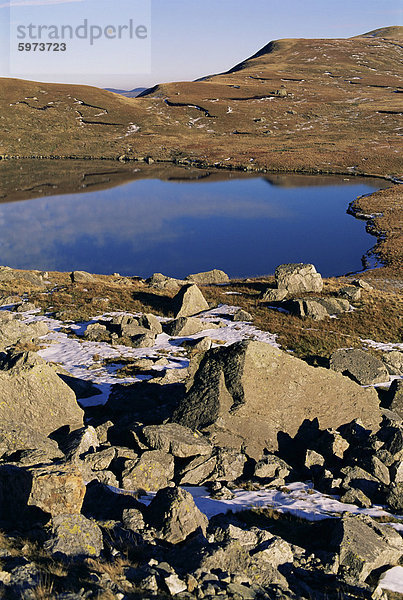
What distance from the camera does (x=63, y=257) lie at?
200 feet

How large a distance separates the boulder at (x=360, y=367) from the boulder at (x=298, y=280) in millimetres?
15667

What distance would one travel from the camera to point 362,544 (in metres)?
10.3

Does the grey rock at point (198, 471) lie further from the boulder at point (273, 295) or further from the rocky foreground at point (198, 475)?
the boulder at point (273, 295)

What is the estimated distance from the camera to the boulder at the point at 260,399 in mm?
15961

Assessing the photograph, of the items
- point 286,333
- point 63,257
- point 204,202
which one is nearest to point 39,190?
point 204,202

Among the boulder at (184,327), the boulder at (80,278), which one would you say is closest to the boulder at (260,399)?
the boulder at (184,327)

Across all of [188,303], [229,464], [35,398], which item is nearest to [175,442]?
[229,464]

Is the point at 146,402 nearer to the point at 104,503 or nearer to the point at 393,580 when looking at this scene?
the point at 104,503

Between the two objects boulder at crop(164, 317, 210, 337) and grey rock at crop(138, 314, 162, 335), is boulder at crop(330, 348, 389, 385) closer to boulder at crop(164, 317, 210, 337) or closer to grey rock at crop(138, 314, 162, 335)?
boulder at crop(164, 317, 210, 337)

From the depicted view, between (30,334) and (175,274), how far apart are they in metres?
29.4

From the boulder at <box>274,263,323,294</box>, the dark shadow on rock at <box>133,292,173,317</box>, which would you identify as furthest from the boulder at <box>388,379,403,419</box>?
the boulder at <box>274,263,323,294</box>

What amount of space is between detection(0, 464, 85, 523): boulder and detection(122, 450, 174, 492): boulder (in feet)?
9.42

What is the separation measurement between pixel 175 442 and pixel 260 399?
3.88 meters

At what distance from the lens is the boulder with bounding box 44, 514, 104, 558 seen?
8297 mm
